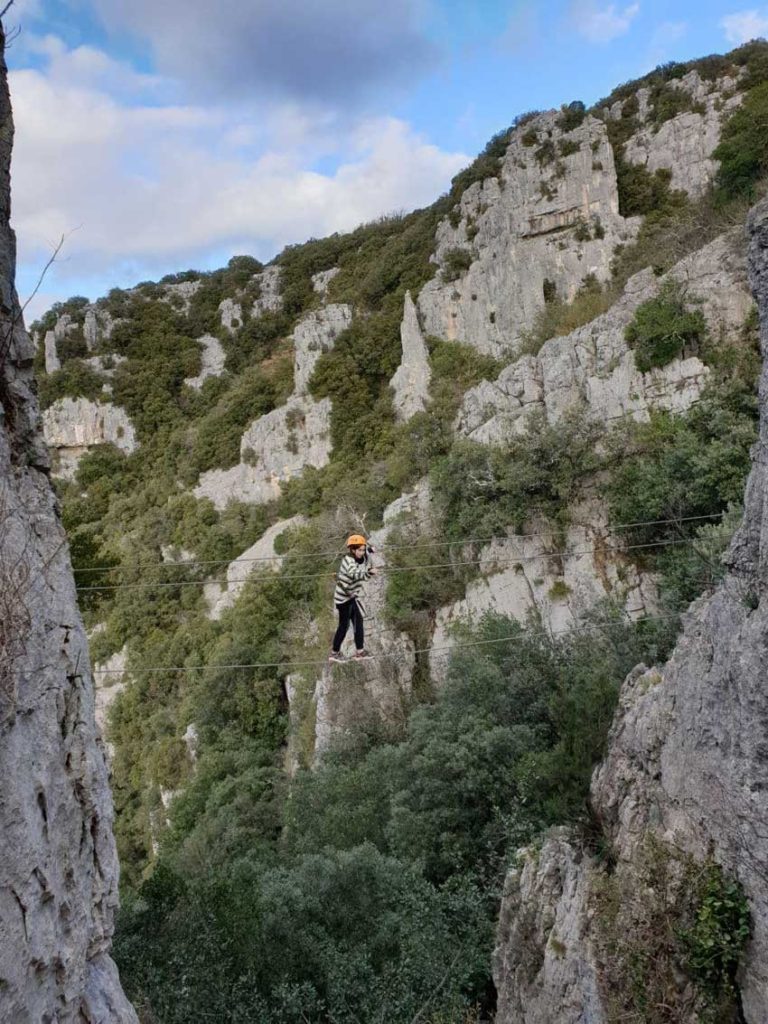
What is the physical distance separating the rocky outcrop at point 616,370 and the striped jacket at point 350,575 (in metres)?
12.2

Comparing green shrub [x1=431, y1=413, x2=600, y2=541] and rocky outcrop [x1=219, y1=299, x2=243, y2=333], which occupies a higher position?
rocky outcrop [x1=219, y1=299, x2=243, y2=333]

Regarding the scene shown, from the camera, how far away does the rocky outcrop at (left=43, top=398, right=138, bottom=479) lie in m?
40.6

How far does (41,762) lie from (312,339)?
101ft

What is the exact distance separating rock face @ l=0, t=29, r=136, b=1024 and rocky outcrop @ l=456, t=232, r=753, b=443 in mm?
16864

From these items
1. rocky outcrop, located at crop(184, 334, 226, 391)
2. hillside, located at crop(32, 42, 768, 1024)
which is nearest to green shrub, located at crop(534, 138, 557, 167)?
hillside, located at crop(32, 42, 768, 1024)

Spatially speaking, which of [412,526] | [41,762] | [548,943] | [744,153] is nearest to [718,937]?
[548,943]

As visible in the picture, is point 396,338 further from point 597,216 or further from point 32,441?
point 32,441

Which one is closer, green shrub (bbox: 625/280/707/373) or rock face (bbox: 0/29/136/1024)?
rock face (bbox: 0/29/136/1024)

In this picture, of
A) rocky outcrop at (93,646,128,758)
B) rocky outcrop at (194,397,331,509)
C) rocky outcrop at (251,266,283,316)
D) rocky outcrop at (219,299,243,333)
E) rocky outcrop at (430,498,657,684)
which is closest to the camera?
rocky outcrop at (430,498,657,684)

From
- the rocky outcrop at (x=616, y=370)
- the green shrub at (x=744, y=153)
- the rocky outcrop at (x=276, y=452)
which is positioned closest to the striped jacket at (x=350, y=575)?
the rocky outcrop at (x=616, y=370)

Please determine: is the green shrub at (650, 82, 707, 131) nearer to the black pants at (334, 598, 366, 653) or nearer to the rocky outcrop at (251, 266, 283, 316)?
the rocky outcrop at (251, 266, 283, 316)

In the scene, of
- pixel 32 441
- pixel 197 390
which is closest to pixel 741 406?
pixel 32 441

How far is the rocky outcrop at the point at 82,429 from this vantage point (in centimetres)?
4056

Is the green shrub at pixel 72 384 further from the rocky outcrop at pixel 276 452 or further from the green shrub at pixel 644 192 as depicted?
the green shrub at pixel 644 192
